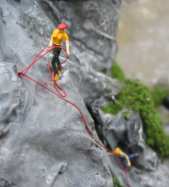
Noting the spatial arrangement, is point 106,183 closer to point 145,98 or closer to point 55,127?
point 55,127

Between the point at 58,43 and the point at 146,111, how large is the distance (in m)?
3.39

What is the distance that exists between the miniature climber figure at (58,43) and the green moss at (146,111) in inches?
93.3

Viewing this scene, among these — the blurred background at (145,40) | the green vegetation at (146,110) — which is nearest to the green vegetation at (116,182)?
the green vegetation at (146,110)

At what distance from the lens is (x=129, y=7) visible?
13.8 meters

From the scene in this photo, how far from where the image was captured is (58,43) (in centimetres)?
572

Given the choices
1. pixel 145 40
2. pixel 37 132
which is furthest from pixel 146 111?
pixel 145 40

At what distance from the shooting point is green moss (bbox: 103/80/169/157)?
27.1 feet

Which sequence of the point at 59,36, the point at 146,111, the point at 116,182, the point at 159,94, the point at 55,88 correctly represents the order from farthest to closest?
the point at 159,94 < the point at 146,111 < the point at 116,182 < the point at 55,88 < the point at 59,36

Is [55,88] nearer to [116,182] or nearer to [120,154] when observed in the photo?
[116,182]

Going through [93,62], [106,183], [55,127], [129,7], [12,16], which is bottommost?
[106,183]

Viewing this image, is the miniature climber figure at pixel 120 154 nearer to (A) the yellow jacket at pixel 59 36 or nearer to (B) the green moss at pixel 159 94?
(A) the yellow jacket at pixel 59 36

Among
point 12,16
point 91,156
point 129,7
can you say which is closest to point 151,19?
point 129,7

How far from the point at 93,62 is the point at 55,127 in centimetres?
328

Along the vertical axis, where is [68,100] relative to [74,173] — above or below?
above
